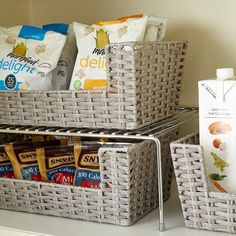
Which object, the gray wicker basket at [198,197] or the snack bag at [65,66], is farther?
the snack bag at [65,66]

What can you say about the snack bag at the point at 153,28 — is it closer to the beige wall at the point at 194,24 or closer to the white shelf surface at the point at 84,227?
the beige wall at the point at 194,24

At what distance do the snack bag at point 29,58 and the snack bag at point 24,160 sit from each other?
171 millimetres

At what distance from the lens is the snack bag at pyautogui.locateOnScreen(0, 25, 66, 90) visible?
4.50 ft

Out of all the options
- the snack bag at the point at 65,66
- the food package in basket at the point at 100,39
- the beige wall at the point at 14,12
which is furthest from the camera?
the beige wall at the point at 14,12

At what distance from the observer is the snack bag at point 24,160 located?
1.40 metres

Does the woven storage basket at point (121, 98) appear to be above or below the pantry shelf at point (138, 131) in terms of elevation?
above

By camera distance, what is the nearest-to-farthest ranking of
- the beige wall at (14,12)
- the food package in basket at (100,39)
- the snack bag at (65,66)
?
the food package in basket at (100,39)
the snack bag at (65,66)
the beige wall at (14,12)

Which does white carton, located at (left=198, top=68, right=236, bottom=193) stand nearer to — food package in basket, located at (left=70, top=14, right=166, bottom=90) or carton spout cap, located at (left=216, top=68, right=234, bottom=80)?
carton spout cap, located at (left=216, top=68, right=234, bottom=80)

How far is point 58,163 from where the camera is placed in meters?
1.37

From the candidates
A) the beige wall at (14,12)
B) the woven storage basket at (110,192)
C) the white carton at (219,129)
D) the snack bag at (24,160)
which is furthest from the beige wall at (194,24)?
the snack bag at (24,160)

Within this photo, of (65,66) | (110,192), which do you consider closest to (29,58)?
(65,66)

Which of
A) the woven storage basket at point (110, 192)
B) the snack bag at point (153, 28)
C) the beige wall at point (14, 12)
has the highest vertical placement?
the beige wall at point (14, 12)

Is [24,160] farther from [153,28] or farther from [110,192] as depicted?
[153,28]

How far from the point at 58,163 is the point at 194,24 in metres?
0.61
